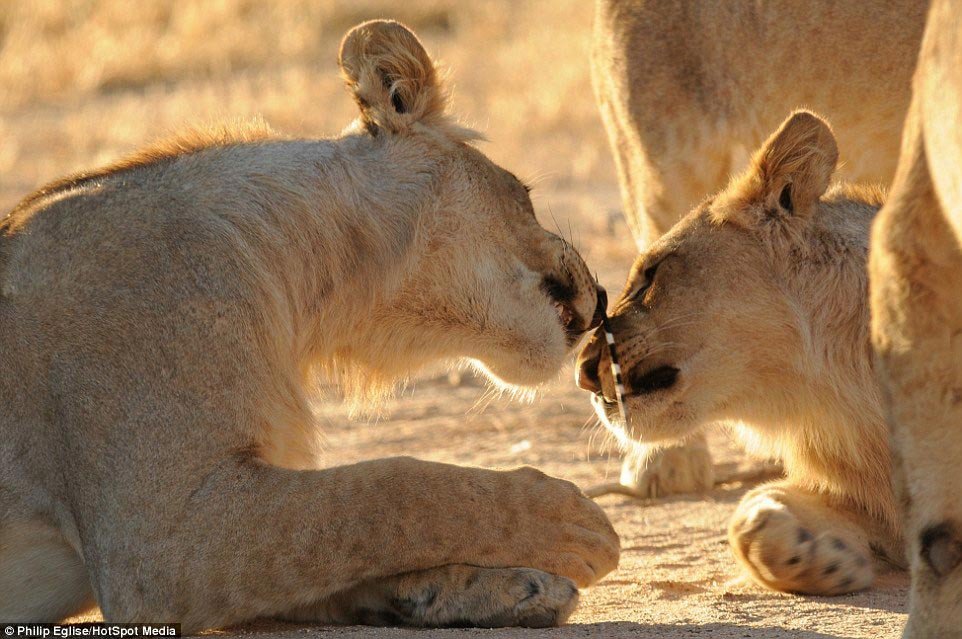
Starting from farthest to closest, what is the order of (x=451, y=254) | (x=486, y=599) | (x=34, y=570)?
(x=451, y=254), (x=34, y=570), (x=486, y=599)

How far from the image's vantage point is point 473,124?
4609 millimetres

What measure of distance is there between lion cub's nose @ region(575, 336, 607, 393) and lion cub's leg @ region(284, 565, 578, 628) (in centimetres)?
84

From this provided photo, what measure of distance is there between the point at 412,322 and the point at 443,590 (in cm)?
81

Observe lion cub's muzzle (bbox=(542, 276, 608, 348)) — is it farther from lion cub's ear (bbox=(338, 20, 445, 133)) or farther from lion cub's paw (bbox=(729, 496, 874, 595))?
lion cub's paw (bbox=(729, 496, 874, 595))

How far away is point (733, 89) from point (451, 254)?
178cm

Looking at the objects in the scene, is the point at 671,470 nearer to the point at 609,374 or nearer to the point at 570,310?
the point at 609,374

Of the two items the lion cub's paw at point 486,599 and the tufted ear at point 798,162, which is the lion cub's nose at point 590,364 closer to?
the tufted ear at point 798,162

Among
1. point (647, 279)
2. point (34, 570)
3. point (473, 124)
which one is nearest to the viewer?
point (34, 570)

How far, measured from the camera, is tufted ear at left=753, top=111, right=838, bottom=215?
4262mm

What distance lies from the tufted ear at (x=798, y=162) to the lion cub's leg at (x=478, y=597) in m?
1.32

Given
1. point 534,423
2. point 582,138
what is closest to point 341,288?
point 534,423

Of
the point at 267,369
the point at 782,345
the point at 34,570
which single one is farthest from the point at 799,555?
the point at 34,570

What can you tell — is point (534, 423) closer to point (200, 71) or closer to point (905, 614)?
point (905, 614)

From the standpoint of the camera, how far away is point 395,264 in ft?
13.3
